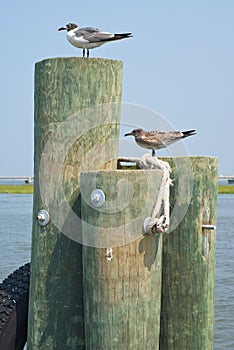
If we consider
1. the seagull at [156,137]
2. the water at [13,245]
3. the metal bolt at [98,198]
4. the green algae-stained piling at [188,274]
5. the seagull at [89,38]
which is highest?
the seagull at [89,38]

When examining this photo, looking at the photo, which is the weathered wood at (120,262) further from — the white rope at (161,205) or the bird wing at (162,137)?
the bird wing at (162,137)

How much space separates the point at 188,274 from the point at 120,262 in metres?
0.83

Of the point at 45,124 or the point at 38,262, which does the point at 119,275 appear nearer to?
the point at 38,262

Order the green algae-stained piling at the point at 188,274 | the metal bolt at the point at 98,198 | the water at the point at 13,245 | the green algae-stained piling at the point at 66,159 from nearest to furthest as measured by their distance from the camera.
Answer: the metal bolt at the point at 98,198 < the green algae-stained piling at the point at 66,159 < the green algae-stained piling at the point at 188,274 < the water at the point at 13,245

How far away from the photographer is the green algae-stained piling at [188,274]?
4715mm

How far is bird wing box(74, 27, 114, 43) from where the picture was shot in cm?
462

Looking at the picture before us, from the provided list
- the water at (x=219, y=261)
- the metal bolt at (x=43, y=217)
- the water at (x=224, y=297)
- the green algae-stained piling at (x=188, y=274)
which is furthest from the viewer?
the water at (x=219, y=261)

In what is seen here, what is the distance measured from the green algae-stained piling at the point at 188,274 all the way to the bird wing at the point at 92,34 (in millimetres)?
993

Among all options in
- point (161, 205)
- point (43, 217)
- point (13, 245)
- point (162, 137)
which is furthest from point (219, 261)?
point (161, 205)

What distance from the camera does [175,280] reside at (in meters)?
4.70

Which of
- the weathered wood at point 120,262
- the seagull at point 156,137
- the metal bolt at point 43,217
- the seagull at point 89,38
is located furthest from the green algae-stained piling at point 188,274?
the seagull at point 89,38

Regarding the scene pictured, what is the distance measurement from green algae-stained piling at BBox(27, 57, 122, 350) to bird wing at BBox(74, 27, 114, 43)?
12.0 inches

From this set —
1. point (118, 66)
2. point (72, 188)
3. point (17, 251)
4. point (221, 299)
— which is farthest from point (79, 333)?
point (17, 251)

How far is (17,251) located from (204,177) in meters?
11.2
